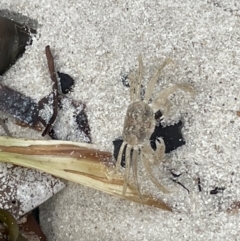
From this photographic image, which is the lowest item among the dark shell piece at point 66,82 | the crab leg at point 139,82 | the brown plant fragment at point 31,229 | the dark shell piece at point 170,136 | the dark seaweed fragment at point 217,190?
the brown plant fragment at point 31,229

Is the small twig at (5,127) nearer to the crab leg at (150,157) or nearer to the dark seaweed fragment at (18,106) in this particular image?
the dark seaweed fragment at (18,106)

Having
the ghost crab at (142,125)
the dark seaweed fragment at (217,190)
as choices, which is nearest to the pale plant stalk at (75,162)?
the ghost crab at (142,125)

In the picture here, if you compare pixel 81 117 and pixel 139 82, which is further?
pixel 81 117

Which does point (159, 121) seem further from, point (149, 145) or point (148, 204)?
point (148, 204)

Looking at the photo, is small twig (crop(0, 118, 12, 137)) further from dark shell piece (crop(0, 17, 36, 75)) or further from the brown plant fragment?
the brown plant fragment

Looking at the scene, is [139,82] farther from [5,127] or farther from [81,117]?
[5,127]

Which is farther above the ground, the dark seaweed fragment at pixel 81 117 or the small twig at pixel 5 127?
the dark seaweed fragment at pixel 81 117

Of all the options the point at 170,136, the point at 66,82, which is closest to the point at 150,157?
the point at 170,136
